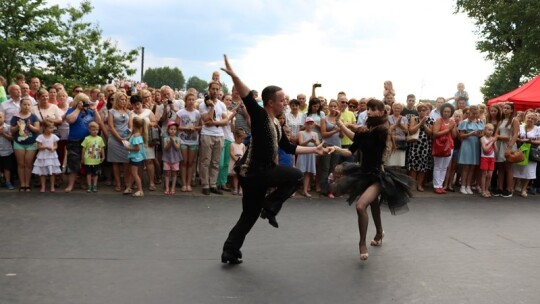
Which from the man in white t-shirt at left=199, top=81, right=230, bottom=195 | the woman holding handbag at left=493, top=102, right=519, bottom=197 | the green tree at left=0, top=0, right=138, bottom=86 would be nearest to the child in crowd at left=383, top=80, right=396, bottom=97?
the woman holding handbag at left=493, top=102, right=519, bottom=197

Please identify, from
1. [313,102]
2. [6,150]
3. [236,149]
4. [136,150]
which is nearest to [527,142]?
[313,102]

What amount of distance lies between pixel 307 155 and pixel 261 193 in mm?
4477

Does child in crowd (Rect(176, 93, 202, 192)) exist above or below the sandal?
above

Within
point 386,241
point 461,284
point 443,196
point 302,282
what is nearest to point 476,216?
point 443,196

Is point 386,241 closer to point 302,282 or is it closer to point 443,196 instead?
point 302,282

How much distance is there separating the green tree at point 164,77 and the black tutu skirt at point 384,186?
100337mm

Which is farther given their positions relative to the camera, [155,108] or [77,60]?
[77,60]

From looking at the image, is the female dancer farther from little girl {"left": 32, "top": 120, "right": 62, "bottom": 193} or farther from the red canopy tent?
the red canopy tent

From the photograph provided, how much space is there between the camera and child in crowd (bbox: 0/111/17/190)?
8812 mm

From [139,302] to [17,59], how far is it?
2174 cm

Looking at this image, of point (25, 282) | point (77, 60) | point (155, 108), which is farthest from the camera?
point (77, 60)

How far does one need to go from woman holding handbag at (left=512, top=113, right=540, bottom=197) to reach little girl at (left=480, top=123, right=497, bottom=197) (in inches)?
28.3

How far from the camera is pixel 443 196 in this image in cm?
1016

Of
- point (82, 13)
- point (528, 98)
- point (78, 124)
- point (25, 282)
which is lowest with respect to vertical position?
point (25, 282)
